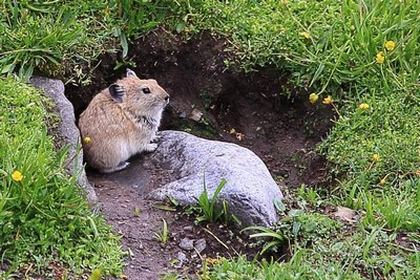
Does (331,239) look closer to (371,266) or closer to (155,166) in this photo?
(371,266)

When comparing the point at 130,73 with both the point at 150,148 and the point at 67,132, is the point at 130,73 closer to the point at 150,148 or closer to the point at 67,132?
the point at 150,148

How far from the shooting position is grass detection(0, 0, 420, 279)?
504 centimetres

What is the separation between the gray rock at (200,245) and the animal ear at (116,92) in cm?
166

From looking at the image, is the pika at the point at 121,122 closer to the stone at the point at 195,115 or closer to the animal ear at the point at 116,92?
the animal ear at the point at 116,92

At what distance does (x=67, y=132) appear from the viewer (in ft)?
19.6

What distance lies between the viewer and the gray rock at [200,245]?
545 cm

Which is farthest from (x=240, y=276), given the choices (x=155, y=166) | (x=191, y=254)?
(x=155, y=166)

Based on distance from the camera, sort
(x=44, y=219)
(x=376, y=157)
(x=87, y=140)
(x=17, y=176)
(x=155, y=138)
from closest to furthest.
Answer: (x=17, y=176), (x=44, y=219), (x=376, y=157), (x=87, y=140), (x=155, y=138)

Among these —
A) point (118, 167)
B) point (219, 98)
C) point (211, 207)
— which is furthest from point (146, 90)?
point (211, 207)

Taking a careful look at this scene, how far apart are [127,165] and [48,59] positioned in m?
1.01

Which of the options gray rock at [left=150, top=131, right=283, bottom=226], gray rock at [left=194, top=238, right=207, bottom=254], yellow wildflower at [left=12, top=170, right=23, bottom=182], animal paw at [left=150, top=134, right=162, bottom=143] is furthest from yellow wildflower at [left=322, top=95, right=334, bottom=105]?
yellow wildflower at [left=12, top=170, right=23, bottom=182]

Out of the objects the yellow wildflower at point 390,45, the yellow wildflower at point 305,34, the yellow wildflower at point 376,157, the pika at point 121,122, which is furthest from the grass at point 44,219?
the yellow wildflower at point 390,45

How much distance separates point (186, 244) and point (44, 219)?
0.95 m

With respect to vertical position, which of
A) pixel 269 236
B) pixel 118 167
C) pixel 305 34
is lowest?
pixel 118 167
